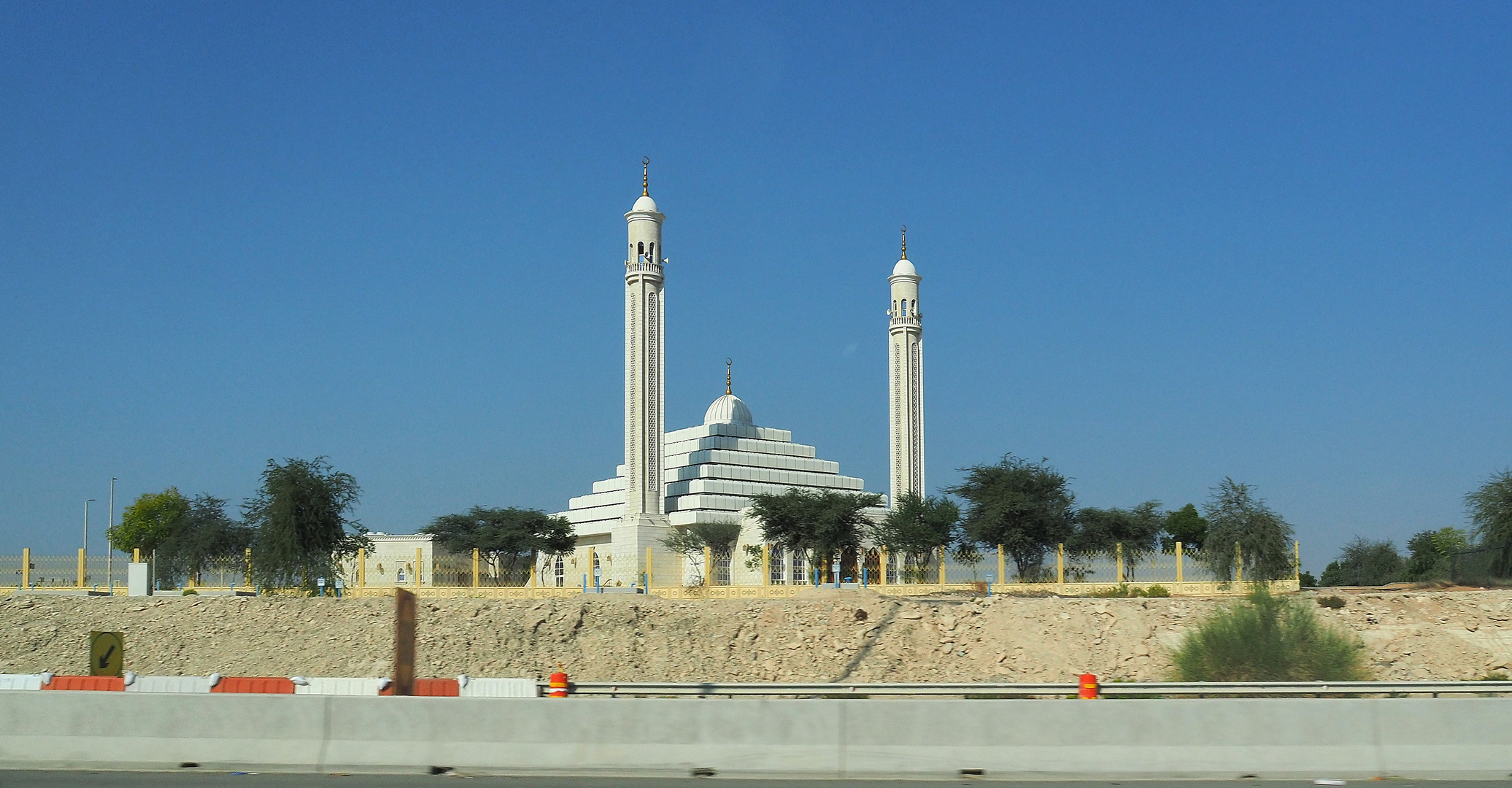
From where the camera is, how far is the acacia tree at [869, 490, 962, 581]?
53.7m

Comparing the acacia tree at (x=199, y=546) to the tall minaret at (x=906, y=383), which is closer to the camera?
the acacia tree at (x=199, y=546)

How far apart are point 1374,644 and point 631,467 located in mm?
33955

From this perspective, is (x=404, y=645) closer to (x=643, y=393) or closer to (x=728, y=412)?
(x=643, y=393)

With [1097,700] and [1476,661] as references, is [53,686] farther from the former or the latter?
[1476,661]

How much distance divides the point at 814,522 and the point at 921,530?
16.2 feet

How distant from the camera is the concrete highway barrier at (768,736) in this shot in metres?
12.0

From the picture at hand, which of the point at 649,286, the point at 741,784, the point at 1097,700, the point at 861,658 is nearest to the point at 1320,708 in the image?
the point at 1097,700

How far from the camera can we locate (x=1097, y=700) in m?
12.2

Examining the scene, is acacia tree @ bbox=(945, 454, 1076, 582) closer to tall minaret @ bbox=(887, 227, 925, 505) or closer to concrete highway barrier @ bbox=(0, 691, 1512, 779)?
tall minaret @ bbox=(887, 227, 925, 505)

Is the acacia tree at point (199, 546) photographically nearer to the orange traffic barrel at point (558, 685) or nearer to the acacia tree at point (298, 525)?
the acacia tree at point (298, 525)

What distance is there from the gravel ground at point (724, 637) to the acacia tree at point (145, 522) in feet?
105

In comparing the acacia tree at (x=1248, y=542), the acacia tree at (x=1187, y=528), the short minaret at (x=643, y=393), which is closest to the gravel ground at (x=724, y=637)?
the acacia tree at (x=1248, y=542)

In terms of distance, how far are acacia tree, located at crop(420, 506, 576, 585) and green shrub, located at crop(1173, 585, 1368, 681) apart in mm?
43336

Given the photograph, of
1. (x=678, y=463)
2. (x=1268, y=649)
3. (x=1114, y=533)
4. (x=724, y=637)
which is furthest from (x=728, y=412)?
(x=1268, y=649)
